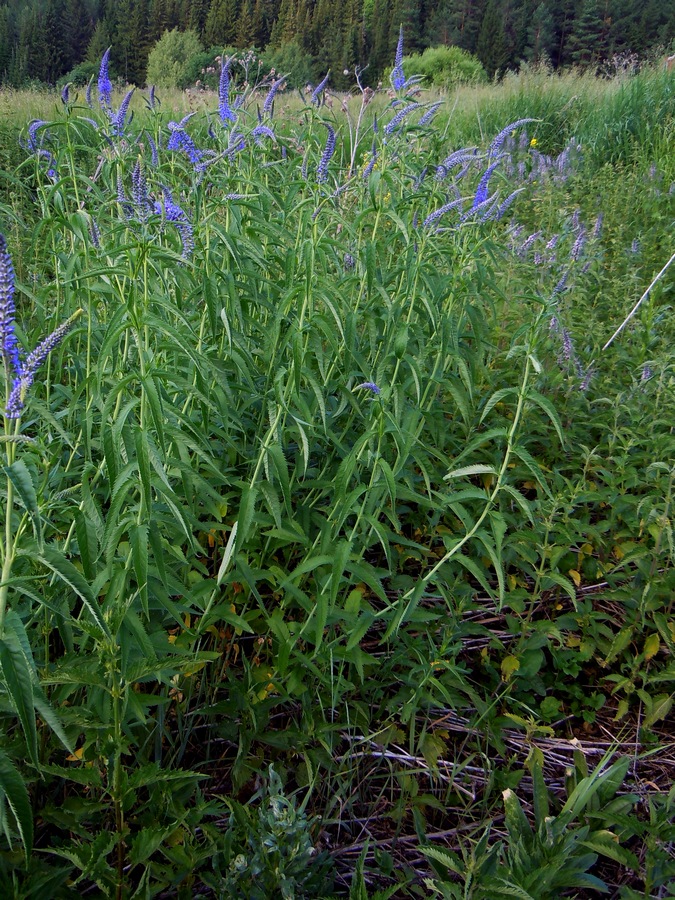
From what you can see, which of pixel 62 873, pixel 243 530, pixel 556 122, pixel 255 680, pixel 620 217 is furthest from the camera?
pixel 556 122

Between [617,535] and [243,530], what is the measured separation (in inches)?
59.8

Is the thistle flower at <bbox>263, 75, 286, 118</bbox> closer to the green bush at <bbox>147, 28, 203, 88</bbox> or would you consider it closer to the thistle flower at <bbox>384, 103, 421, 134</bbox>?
the thistle flower at <bbox>384, 103, 421, 134</bbox>

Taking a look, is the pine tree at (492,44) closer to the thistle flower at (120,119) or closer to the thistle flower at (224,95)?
the thistle flower at (224,95)

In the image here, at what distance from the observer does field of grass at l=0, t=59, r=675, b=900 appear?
58.6 inches

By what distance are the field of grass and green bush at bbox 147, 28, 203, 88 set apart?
1714 cm

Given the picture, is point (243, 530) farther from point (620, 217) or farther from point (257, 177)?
point (620, 217)

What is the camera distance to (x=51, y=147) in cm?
250

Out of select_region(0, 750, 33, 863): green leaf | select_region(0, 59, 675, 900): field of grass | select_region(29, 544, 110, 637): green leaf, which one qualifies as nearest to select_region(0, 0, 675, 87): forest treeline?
select_region(0, 59, 675, 900): field of grass

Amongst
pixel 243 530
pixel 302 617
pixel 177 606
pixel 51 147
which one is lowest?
pixel 302 617

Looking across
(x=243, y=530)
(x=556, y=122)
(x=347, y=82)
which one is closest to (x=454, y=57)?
(x=347, y=82)

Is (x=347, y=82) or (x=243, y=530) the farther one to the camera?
(x=347, y=82)

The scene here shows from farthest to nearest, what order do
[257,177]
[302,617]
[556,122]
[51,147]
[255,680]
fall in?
[556,122] < [257,177] < [51,147] < [302,617] < [255,680]

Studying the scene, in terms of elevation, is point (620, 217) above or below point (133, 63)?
below

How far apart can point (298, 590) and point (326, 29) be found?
928 inches
